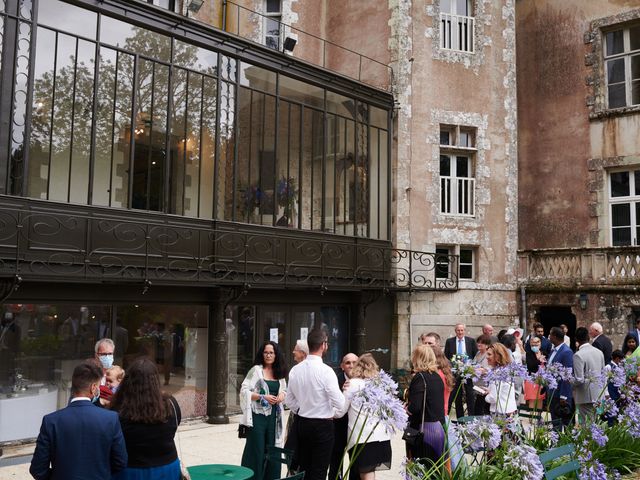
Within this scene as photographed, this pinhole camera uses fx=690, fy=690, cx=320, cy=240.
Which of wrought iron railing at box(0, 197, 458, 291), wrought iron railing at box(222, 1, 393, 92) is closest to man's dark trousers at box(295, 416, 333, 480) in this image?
wrought iron railing at box(0, 197, 458, 291)

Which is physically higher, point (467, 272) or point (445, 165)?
point (445, 165)

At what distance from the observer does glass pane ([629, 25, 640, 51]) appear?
17.1 metres

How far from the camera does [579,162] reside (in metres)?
17.8

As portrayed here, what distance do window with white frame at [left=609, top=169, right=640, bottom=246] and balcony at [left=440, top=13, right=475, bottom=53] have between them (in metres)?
4.92

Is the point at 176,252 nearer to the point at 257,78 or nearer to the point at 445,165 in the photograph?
the point at 257,78

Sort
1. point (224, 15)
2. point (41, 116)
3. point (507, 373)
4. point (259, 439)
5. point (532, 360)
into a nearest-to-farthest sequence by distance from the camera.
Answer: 1. point (507, 373)
2. point (259, 439)
3. point (41, 116)
4. point (532, 360)
5. point (224, 15)

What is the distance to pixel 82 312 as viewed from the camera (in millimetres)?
10672

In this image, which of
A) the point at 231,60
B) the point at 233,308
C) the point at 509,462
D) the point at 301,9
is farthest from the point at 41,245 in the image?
the point at 301,9

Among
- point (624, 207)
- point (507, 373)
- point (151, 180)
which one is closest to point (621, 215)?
point (624, 207)

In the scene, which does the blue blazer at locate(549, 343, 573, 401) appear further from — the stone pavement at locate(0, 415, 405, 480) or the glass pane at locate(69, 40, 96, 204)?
the glass pane at locate(69, 40, 96, 204)

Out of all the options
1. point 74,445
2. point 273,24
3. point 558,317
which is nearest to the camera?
point 74,445

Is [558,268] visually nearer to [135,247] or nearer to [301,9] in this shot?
[301,9]

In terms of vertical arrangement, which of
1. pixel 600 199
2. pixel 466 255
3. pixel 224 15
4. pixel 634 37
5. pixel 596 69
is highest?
pixel 634 37

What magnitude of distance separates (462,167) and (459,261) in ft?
7.79
